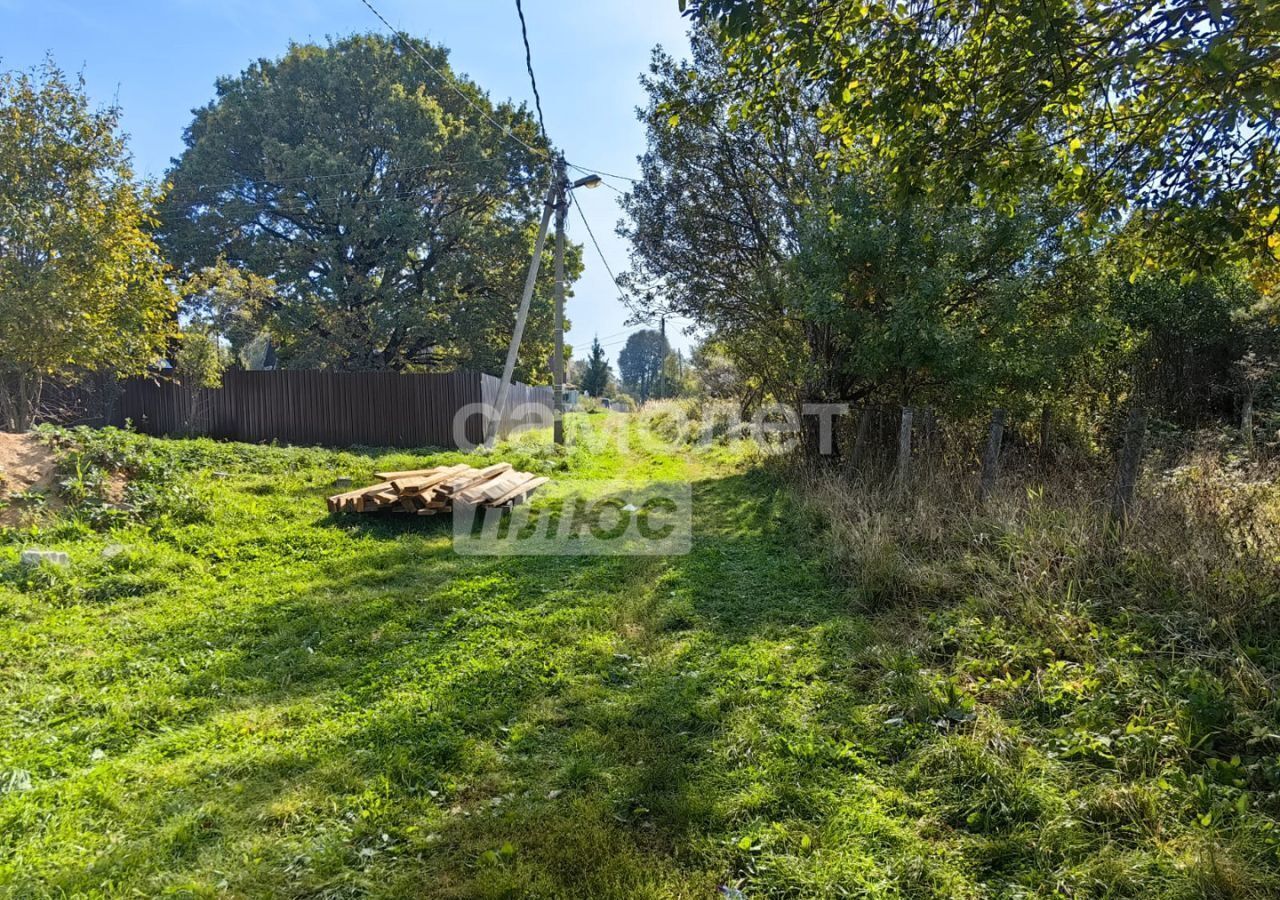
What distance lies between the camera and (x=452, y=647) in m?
3.74

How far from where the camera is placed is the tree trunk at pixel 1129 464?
165 inches

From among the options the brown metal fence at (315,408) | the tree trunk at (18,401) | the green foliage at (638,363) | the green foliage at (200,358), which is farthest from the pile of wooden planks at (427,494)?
the green foliage at (638,363)

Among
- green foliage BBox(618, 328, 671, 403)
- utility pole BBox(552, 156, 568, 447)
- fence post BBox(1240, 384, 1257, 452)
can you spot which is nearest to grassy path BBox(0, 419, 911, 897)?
fence post BBox(1240, 384, 1257, 452)

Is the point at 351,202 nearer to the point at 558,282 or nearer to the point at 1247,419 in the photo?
the point at 558,282

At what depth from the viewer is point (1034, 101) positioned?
376 centimetres

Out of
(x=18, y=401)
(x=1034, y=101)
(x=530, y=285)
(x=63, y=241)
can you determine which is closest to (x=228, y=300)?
(x=18, y=401)

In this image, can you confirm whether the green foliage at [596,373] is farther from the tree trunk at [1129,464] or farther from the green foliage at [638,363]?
the tree trunk at [1129,464]

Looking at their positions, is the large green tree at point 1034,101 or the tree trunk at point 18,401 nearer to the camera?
the large green tree at point 1034,101

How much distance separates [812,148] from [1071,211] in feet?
14.2

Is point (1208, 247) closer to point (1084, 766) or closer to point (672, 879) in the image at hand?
point (1084, 766)

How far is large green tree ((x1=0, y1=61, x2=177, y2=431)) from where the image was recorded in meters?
7.17

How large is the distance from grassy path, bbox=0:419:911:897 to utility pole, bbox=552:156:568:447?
7359 mm

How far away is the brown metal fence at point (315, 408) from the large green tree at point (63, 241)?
15.2 ft

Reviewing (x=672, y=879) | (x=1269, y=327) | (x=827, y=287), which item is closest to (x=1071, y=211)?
(x=827, y=287)
